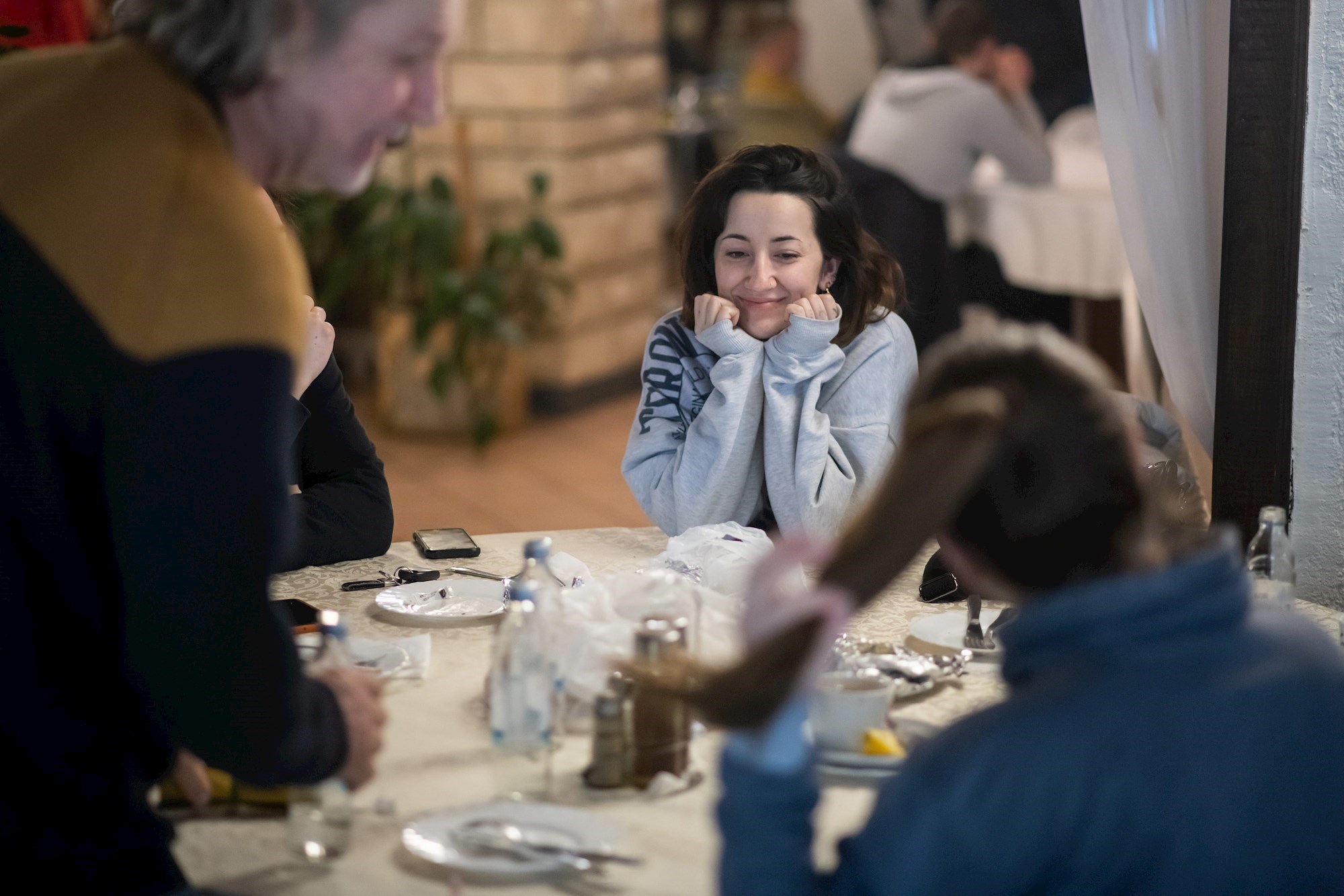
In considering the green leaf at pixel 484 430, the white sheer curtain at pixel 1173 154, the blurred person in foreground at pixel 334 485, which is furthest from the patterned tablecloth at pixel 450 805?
the green leaf at pixel 484 430

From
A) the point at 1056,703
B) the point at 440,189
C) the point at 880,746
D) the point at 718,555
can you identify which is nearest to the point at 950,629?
the point at 718,555

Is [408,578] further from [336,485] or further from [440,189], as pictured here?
[440,189]

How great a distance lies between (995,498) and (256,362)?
50cm

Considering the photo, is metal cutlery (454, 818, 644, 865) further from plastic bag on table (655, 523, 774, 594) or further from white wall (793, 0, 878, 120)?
white wall (793, 0, 878, 120)

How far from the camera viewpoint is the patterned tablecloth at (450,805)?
46.9 inches

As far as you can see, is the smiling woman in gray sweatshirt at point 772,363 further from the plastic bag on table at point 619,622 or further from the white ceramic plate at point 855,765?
the white ceramic plate at point 855,765

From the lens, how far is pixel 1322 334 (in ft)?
6.61

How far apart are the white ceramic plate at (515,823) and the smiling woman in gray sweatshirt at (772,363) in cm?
95

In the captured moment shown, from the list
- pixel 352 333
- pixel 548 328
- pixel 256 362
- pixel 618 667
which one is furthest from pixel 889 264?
pixel 352 333

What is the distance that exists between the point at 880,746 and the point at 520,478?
12.6ft

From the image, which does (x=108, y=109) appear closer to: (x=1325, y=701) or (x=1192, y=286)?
(x=1325, y=701)

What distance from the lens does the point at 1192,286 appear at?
216 centimetres

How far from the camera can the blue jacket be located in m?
→ 0.95

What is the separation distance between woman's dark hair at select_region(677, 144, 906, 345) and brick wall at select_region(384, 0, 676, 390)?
3.18 metres
